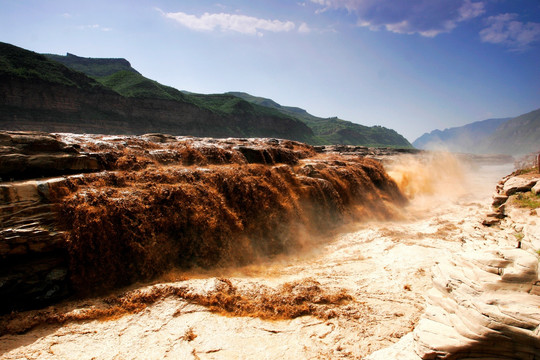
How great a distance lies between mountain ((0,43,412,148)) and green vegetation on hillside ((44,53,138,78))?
54.1 inches

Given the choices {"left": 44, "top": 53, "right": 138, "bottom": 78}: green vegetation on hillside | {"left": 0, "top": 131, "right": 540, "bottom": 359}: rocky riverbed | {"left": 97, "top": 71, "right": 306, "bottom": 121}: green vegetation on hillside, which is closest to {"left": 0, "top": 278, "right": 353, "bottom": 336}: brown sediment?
{"left": 0, "top": 131, "right": 540, "bottom": 359}: rocky riverbed

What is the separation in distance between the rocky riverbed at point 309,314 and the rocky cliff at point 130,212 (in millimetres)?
560

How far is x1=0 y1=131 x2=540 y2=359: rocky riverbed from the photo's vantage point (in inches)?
136

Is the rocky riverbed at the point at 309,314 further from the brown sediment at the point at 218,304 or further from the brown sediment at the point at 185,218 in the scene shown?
the brown sediment at the point at 185,218

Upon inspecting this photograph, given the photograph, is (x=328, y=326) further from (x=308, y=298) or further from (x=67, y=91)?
(x=67, y=91)

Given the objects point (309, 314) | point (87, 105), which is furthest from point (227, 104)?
point (309, 314)

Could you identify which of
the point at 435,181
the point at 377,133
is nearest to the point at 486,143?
the point at 377,133

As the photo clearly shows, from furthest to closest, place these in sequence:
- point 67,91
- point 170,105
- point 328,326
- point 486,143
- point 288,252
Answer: point 486,143 < point 170,105 < point 67,91 < point 288,252 < point 328,326

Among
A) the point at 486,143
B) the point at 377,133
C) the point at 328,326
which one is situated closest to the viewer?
the point at 328,326

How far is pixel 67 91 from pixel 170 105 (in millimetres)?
19758

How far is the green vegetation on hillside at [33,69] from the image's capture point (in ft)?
123

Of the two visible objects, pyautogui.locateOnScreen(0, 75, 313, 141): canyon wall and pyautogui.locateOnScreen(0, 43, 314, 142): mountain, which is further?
pyautogui.locateOnScreen(0, 43, 314, 142): mountain

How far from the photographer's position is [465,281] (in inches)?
155

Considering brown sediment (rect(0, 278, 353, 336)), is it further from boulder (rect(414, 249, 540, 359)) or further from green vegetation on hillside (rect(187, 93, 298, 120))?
green vegetation on hillside (rect(187, 93, 298, 120))
